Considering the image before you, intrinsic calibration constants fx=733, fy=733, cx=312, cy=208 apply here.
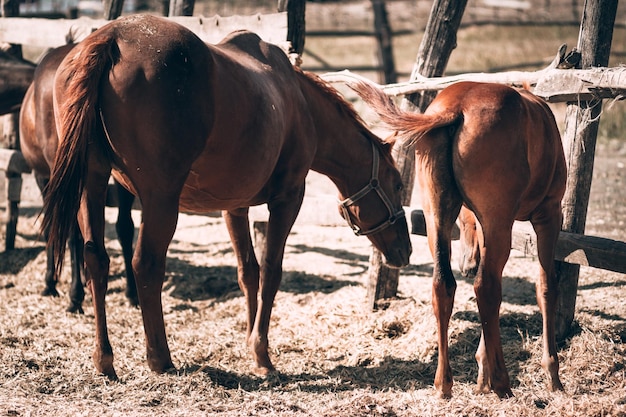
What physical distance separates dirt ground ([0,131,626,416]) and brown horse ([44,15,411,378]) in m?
0.32

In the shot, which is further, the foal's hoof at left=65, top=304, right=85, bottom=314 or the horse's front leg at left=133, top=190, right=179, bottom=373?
the foal's hoof at left=65, top=304, right=85, bottom=314

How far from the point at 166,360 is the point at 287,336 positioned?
127 centimetres

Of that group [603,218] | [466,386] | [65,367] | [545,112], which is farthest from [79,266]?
[603,218]

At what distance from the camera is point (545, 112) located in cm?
398

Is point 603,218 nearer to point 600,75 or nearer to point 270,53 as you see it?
point 600,75

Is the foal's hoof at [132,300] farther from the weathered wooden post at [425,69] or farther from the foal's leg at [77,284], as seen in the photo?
the weathered wooden post at [425,69]

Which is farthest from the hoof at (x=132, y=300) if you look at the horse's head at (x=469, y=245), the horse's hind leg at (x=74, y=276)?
the horse's head at (x=469, y=245)

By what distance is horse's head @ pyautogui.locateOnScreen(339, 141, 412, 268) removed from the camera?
16.0 ft

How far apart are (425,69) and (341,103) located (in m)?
0.92

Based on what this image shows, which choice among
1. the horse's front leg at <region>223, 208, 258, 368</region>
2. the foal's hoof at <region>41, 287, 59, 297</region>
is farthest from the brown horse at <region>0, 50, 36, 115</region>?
the horse's front leg at <region>223, 208, 258, 368</region>

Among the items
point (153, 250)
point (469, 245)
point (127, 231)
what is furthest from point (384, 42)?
point (153, 250)

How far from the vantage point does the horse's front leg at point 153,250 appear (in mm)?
3682

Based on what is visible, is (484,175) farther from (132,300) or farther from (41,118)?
(41,118)

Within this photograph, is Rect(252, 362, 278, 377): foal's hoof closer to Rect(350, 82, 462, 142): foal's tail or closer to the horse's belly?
the horse's belly
